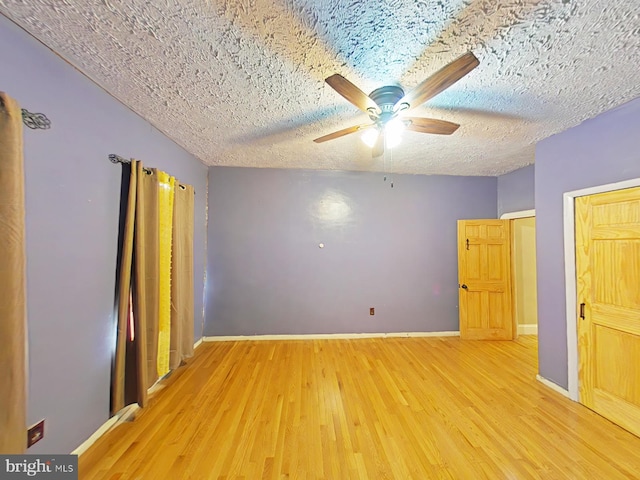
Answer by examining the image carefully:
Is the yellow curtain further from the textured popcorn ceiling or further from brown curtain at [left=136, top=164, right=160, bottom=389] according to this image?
the textured popcorn ceiling

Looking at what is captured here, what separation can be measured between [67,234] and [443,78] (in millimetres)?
2397

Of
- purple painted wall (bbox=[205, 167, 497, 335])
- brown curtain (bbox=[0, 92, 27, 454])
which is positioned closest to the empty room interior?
brown curtain (bbox=[0, 92, 27, 454])

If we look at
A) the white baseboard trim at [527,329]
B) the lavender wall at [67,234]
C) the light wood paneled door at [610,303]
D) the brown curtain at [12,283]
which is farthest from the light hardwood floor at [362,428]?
the white baseboard trim at [527,329]

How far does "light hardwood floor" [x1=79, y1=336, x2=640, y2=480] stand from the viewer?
4.81 feet

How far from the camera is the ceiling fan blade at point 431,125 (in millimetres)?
1692

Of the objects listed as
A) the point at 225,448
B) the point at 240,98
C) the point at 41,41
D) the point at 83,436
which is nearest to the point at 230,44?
the point at 240,98

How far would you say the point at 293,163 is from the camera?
11.0 ft

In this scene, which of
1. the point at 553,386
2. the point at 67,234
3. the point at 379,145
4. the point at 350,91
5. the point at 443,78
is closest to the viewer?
the point at 443,78

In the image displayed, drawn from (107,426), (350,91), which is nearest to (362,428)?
(107,426)

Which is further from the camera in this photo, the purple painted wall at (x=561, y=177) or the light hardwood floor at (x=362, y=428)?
the purple painted wall at (x=561, y=177)

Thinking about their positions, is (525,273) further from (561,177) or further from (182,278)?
(182,278)

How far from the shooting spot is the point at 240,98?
1.80m

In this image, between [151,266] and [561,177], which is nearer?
[151,266]

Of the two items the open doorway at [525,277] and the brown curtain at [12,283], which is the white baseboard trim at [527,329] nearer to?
the open doorway at [525,277]
